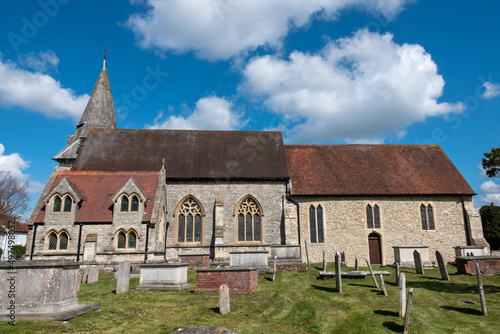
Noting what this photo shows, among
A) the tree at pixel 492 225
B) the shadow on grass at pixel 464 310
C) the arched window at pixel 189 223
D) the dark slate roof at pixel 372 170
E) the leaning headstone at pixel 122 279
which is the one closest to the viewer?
the shadow on grass at pixel 464 310

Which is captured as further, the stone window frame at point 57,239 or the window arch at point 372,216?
the window arch at point 372,216

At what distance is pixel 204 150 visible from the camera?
1007 inches

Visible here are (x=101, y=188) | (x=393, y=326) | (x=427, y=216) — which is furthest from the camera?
(x=427, y=216)

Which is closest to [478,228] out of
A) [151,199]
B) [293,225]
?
[293,225]

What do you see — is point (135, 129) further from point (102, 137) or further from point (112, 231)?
point (112, 231)

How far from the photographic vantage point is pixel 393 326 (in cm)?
807

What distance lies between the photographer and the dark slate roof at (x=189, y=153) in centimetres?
2336

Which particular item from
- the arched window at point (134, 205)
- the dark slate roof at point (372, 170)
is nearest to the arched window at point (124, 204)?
the arched window at point (134, 205)

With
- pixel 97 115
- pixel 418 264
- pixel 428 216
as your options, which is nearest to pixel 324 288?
pixel 418 264

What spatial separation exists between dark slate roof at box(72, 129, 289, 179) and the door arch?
23.8ft

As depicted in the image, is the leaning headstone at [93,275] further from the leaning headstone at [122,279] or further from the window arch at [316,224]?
the window arch at [316,224]

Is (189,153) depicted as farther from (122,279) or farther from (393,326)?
(393,326)

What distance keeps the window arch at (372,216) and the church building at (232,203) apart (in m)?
0.07

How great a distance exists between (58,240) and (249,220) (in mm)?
11399
